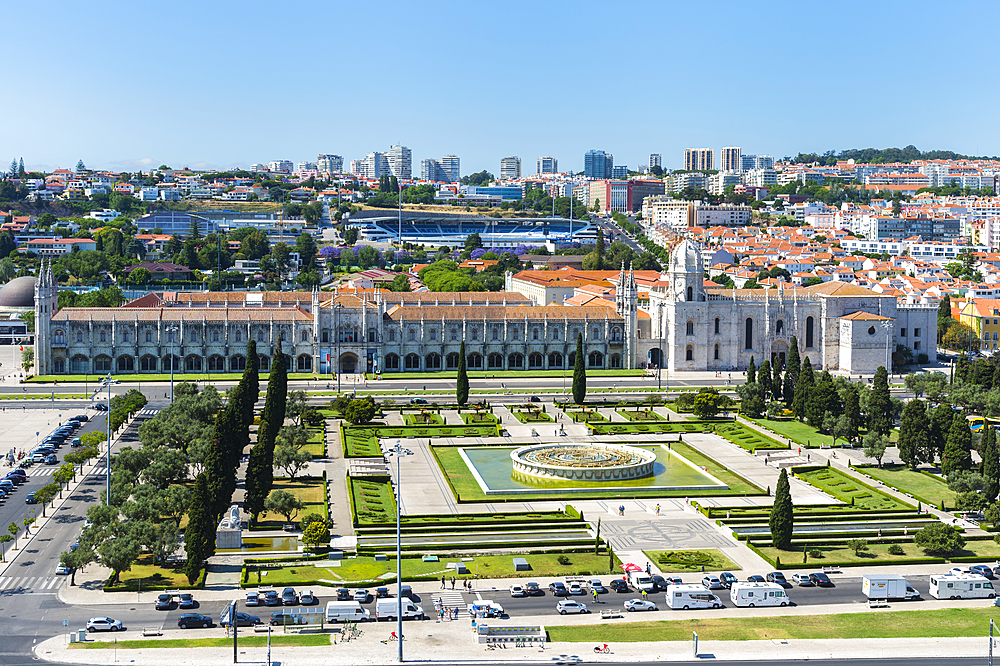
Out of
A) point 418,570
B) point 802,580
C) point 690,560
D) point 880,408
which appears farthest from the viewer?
point 880,408

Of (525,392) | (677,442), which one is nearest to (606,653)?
(677,442)

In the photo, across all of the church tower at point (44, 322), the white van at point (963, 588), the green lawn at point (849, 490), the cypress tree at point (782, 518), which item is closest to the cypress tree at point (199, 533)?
the cypress tree at point (782, 518)

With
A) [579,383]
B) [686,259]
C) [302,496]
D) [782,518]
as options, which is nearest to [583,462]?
[302,496]

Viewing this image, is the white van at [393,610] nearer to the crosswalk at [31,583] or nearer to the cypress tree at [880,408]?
the crosswalk at [31,583]

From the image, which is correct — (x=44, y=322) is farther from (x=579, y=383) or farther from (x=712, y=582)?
(x=712, y=582)

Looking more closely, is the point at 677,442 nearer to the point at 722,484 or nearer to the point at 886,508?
the point at 722,484

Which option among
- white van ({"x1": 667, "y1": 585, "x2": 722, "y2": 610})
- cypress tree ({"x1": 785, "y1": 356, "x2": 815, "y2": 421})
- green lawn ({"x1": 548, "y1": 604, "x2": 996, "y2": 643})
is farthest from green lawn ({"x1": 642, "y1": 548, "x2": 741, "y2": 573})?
cypress tree ({"x1": 785, "y1": 356, "x2": 815, "y2": 421})
